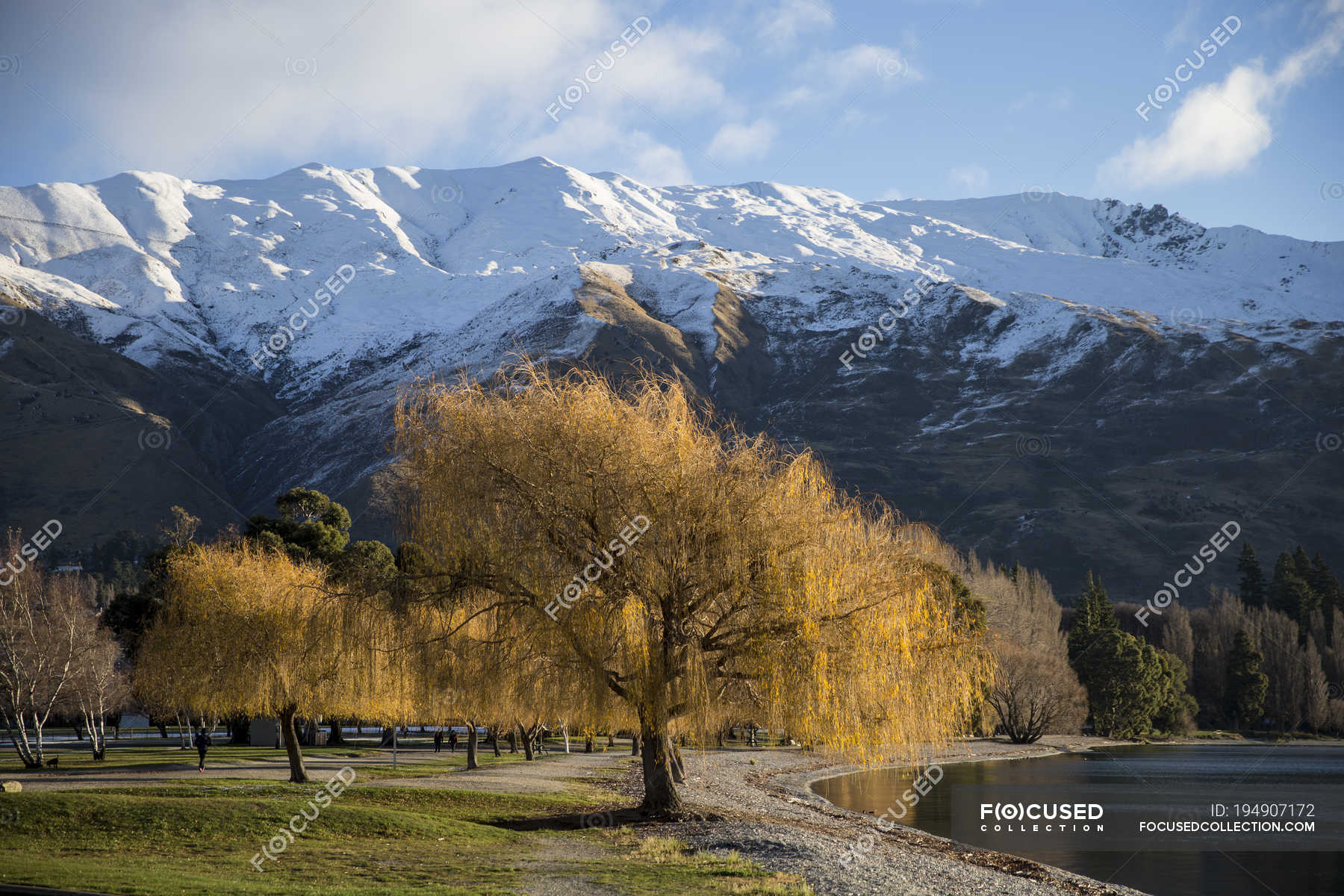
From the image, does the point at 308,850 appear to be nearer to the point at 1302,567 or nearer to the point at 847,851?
the point at 847,851

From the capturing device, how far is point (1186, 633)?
4665 inches

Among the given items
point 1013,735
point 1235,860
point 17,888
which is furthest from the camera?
point 1013,735

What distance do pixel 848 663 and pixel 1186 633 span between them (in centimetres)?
11406

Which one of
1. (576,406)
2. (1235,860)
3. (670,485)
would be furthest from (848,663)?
(1235,860)

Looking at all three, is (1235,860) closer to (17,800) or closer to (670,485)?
(670,485)

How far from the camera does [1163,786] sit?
51969 millimetres

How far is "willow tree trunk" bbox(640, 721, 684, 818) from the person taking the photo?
2453 cm

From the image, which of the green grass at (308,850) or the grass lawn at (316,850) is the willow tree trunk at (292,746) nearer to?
the grass lawn at (316,850)

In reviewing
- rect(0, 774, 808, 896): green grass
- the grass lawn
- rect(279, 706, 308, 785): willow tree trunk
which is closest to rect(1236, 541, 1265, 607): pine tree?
rect(279, 706, 308, 785): willow tree trunk

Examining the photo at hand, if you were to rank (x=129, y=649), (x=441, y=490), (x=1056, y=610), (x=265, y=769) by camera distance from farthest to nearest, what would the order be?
1. (x=1056, y=610)
2. (x=129, y=649)
3. (x=265, y=769)
4. (x=441, y=490)
